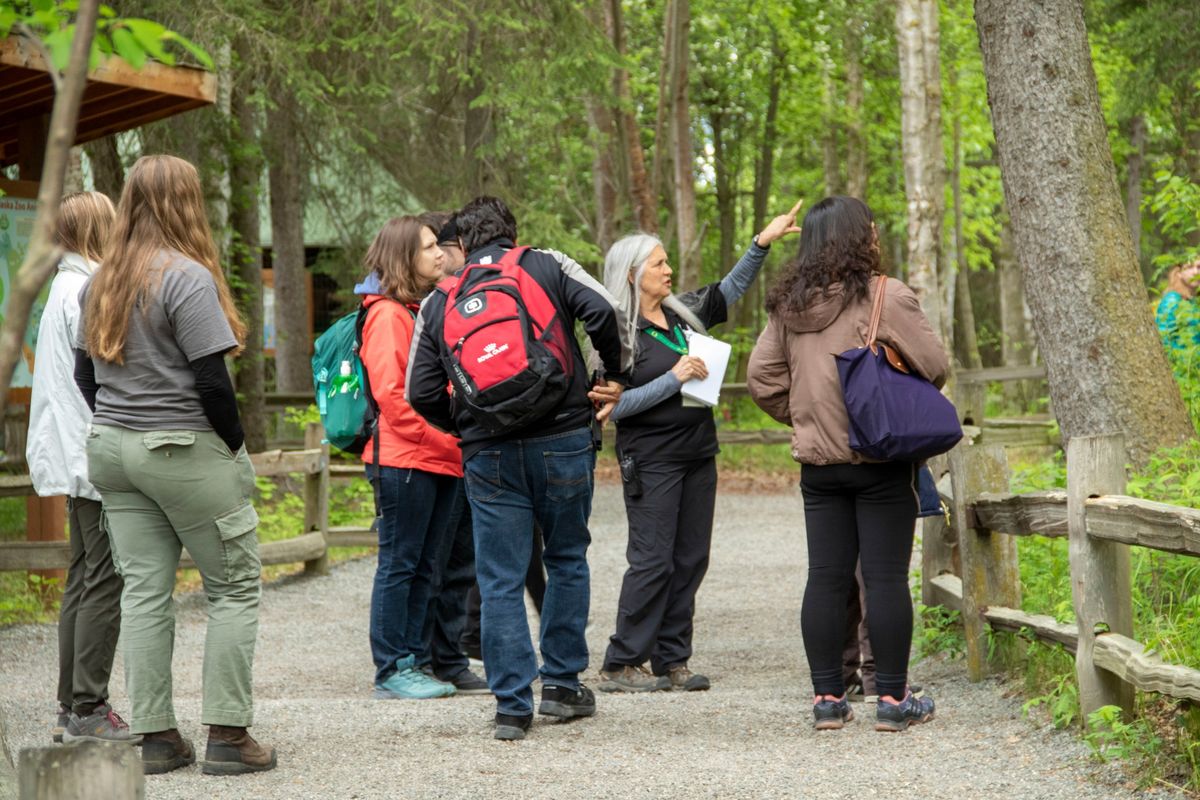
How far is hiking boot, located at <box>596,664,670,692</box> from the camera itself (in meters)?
6.62

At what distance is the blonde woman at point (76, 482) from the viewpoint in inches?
208

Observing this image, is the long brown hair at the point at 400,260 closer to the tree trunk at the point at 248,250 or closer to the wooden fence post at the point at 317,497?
the wooden fence post at the point at 317,497

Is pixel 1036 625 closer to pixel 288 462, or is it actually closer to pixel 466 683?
pixel 466 683

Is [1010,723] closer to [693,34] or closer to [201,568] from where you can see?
[201,568]

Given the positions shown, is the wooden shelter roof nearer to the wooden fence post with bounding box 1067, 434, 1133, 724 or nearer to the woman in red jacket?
the woman in red jacket

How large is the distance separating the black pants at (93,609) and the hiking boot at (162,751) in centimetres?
57

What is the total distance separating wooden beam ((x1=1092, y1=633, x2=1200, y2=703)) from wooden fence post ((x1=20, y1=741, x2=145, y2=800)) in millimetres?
3130

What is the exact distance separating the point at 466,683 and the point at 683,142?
14.1 meters

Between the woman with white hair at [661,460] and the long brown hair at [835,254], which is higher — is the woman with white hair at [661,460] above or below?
below

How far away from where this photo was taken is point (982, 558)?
6.27 meters

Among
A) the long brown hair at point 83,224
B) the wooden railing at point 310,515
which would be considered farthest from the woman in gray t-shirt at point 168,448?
the wooden railing at point 310,515

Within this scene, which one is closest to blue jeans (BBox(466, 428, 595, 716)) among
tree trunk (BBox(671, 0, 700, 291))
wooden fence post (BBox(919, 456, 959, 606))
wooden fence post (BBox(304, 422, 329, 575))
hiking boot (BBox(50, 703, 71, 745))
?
hiking boot (BBox(50, 703, 71, 745))

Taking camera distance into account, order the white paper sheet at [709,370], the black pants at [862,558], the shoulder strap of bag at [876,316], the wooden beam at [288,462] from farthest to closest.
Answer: the wooden beam at [288,462] → the white paper sheet at [709,370] → the black pants at [862,558] → the shoulder strap of bag at [876,316]

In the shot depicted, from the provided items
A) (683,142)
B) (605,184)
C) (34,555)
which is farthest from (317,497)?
(605,184)
